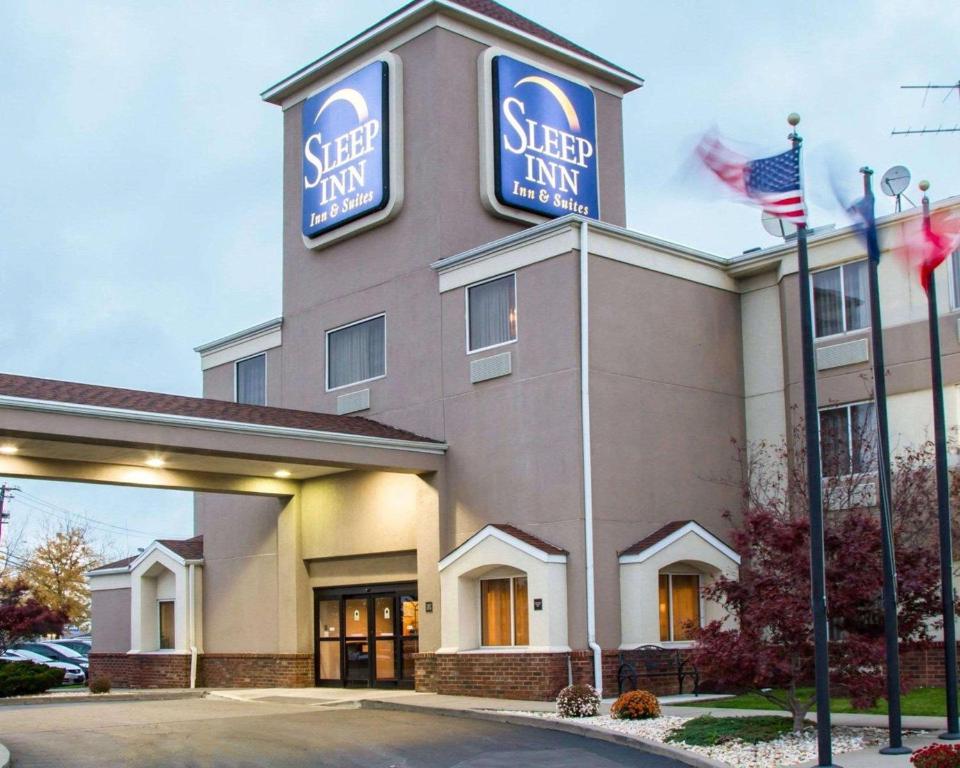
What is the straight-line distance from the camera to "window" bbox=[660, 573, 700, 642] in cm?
2492

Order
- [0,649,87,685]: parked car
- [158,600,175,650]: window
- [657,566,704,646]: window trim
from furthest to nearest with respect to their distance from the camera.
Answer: [0,649,87,685]: parked car, [158,600,175,650]: window, [657,566,704,646]: window trim

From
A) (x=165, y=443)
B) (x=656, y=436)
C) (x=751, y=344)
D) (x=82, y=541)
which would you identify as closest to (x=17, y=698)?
(x=165, y=443)

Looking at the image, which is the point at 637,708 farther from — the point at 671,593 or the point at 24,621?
the point at 24,621

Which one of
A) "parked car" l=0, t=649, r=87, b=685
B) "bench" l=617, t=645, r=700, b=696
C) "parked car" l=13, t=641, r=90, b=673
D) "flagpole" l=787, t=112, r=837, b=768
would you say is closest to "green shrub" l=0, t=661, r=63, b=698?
"parked car" l=0, t=649, r=87, b=685

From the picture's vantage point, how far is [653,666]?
2383 cm

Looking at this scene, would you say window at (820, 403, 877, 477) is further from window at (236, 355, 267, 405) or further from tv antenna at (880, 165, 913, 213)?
window at (236, 355, 267, 405)

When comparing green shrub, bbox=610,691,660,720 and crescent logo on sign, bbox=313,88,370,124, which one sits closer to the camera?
green shrub, bbox=610,691,660,720

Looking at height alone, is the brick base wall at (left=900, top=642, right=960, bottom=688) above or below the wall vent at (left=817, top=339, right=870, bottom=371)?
below

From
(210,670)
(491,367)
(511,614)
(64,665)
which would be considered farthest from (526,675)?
(64,665)

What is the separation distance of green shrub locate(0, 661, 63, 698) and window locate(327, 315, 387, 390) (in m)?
10.00

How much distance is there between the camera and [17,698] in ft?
93.8

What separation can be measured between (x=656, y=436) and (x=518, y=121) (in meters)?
8.23

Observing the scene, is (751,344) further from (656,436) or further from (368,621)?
(368,621)

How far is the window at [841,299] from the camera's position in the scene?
83.6 feet
